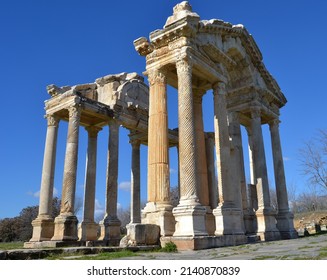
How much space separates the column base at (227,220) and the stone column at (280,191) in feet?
26.0

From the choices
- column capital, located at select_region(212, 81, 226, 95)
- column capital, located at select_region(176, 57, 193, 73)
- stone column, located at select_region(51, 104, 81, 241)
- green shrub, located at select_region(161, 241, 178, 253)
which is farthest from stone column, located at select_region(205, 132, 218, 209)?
green shrub, located at select_region(161, 241, 178, 253)

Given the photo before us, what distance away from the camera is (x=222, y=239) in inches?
553

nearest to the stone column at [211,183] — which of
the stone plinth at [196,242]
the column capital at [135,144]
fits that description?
the stone plinth at [196,242]

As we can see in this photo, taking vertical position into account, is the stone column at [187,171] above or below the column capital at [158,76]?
below

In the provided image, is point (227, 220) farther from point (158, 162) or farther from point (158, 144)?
point (158, 144)

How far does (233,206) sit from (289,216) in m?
8.95

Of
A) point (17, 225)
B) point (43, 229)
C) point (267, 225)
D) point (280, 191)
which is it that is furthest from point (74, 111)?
point (17, 225)

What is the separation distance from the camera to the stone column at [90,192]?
76.5 ft

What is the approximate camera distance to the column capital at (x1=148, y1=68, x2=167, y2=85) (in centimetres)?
1599

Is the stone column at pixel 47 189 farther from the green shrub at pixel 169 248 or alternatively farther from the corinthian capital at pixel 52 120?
the green shrub at pixel 169 248

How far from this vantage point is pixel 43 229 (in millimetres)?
21250

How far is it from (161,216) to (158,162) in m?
2.44
